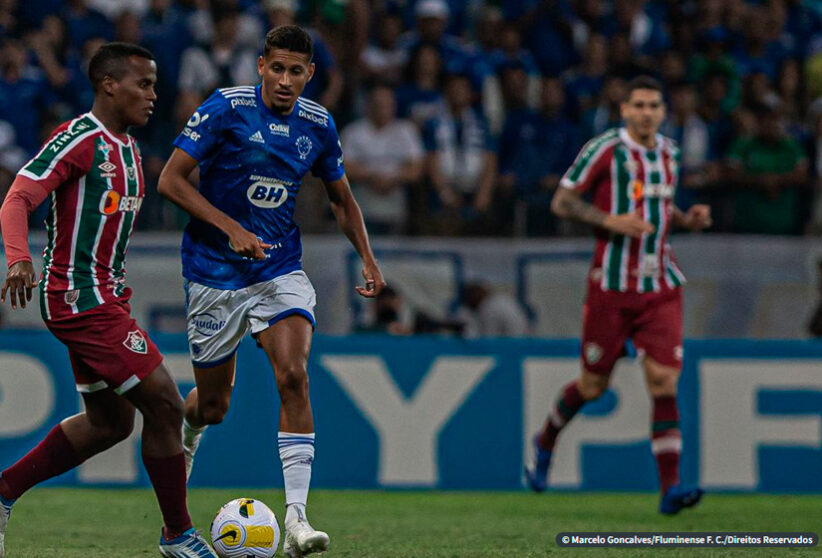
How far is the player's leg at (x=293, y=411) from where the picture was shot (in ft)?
18.3

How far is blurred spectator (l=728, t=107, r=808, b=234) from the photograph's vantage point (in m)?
11.0

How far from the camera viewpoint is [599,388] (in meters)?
8.56

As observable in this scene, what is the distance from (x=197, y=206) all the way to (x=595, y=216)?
10.8 ft

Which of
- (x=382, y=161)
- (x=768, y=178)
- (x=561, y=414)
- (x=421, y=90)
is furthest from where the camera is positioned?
(x=421, y=90)

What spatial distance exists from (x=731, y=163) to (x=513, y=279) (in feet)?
8.32

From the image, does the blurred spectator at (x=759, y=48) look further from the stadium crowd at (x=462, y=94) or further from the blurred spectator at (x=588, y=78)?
the blurred spectator at (x=588, y=78)

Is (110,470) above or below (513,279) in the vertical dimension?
below

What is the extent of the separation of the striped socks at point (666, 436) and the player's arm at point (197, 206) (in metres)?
3.24

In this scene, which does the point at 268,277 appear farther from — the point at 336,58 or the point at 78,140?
the point at 336,58

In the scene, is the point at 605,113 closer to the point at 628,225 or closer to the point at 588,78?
the point at 588,78

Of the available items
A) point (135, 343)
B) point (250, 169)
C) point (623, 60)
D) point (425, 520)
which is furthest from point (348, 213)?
point (623, 60)

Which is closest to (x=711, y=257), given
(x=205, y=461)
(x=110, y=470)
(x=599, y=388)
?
(x=599, y=388)

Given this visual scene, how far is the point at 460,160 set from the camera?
11.6 m

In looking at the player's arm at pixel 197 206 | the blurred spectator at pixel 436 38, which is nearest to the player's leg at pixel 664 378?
the player's arm at pixel 197 206
